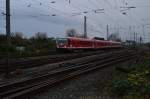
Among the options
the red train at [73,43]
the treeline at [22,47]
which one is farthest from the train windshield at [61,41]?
the treeline at [22,47]

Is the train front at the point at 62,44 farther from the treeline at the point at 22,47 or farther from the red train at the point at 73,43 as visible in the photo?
the treeline at the point at 22,47

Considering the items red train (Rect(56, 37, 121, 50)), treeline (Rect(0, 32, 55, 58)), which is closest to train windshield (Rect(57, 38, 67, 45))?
red train (Rect(56, 37, 121, 50))

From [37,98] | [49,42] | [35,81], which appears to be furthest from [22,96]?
[49,42]

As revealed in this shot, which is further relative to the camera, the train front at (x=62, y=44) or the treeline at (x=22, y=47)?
the train front at (x=62, y=44)

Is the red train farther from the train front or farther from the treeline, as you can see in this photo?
the treeline

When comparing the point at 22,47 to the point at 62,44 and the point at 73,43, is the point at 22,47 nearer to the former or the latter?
the point at 62,44

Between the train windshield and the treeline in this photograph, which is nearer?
the treeline

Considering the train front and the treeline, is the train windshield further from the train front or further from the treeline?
the treeline

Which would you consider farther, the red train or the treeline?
the red train

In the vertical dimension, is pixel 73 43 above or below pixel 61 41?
below

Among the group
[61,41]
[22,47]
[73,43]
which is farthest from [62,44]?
[22,47]

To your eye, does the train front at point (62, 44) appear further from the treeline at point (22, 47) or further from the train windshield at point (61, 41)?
the treeline at point (22, 47)

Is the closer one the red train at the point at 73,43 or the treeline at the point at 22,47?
the treeline at the point at 22,47

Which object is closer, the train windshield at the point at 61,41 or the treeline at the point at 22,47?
the treeline at the point at 22,47
